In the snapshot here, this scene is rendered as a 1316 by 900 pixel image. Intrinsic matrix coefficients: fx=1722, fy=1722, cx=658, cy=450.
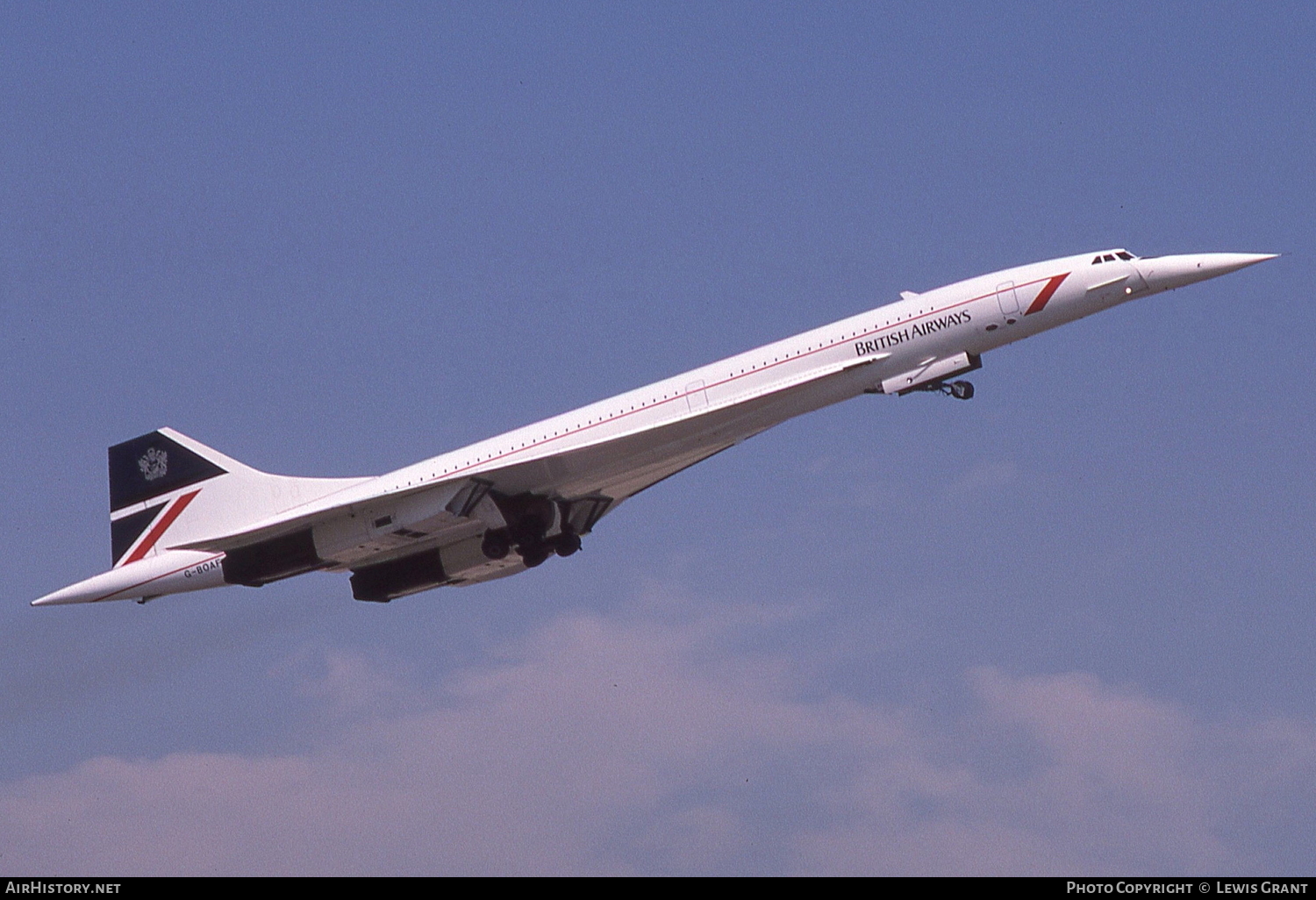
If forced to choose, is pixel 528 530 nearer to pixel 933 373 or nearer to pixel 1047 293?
pixel 933 373

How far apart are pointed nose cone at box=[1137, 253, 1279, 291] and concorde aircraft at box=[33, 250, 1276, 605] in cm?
3

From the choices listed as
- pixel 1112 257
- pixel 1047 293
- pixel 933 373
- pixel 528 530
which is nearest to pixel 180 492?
pixel 528 530

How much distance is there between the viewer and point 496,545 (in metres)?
27.7

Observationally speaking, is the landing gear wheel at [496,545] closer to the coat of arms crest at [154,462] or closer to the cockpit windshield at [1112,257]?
the coat of arms crest at [154,462]

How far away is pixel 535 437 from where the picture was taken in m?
26.6

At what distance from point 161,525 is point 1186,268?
1662cm

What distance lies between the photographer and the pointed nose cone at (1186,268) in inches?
954

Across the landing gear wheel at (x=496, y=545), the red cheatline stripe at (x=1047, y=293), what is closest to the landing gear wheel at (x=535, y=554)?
the landing gear wheel at (x=496, y=545)

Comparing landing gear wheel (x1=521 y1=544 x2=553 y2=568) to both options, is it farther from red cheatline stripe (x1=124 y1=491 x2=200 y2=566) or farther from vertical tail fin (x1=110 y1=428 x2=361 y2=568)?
red cheatline stripe (x1=124 y1=491 x2=200 y2=566)

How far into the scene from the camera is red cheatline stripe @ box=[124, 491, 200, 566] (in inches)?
1113
